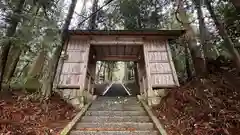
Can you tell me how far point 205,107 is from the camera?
5.26m

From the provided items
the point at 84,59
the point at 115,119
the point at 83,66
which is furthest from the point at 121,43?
the point at 115,119

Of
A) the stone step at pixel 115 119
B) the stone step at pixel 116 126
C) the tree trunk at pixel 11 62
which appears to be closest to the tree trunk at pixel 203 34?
the stone step at pixel 115 119

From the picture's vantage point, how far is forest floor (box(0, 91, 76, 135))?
4246 mm

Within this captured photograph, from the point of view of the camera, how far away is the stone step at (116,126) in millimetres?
5212

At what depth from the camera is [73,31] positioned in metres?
8.04

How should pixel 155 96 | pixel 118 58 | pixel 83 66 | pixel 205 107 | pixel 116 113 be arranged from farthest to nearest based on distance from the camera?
1. pixel 118 58
2. pixel 83 66
3. pixel 155 96
4. pixel 116 113
5. pixel 205 107

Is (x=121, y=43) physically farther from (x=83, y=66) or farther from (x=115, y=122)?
(x=115, y=122)

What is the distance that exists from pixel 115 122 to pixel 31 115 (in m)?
2.09

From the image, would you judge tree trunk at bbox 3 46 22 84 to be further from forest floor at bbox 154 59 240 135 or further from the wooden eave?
forest floor at bbox 154 59 240 135

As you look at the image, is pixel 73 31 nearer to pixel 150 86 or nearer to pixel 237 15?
pixel 150 86

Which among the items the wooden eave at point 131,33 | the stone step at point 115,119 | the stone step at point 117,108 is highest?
the wooden eave at point 131,33

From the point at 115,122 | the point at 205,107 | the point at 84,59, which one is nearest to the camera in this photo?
the point at 205,107

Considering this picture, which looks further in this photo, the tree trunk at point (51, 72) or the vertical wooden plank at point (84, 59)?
the vertical wooden plank at point (84, 59)

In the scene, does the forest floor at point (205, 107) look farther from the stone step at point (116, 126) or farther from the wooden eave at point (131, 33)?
the wooden eave at point (131, 33)
